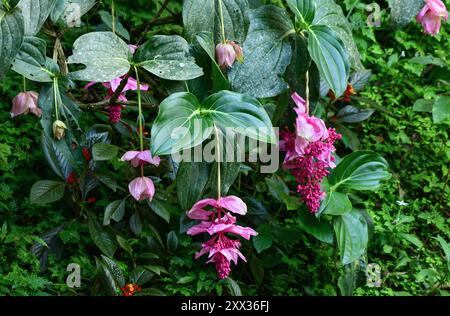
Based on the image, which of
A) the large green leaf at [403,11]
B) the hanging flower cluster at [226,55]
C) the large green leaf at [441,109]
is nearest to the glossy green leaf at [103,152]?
the hanging flower cluster at [226,55]

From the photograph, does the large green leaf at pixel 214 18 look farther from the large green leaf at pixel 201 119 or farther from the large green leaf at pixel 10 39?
the large green leaf at pixel 10 39

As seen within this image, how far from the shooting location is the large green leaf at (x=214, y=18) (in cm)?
152

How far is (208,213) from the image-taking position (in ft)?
4.61

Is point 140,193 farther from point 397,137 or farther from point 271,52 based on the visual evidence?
point 397,137

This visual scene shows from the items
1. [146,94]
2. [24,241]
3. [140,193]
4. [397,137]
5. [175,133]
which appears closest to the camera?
[175,133]

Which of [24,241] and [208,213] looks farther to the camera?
[24,241]

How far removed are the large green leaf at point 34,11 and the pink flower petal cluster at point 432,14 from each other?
2.95 ft

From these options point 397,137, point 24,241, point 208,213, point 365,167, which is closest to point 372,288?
point 365,167

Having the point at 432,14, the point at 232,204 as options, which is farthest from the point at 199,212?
the point at 432,14

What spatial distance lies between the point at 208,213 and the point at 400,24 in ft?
2.02

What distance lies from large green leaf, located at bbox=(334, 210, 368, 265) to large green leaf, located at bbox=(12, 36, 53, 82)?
87 cm

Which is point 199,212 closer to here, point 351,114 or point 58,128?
point 58,128

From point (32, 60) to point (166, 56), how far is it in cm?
30

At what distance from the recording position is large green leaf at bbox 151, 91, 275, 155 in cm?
124
